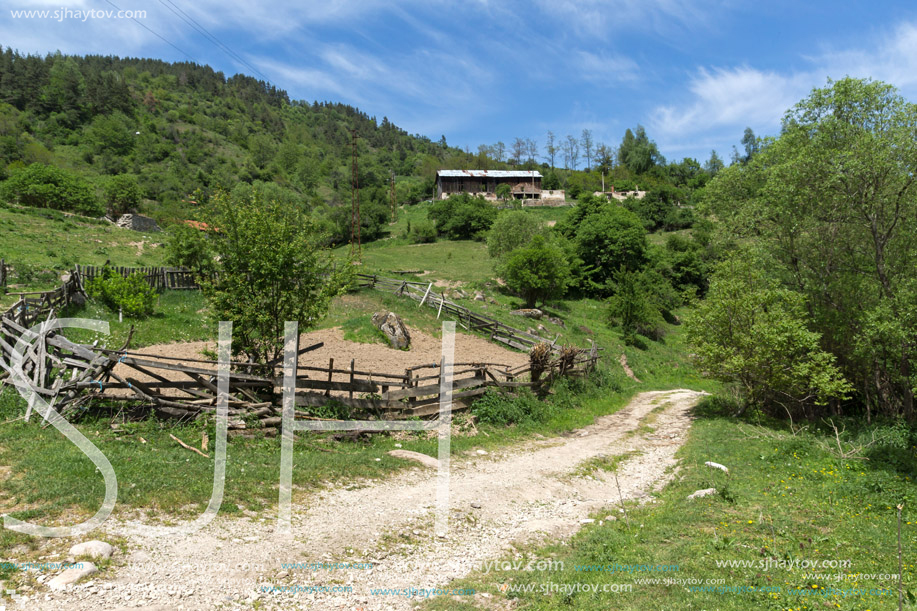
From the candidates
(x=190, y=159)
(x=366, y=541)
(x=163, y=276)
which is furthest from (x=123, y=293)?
(x=190, y=159)

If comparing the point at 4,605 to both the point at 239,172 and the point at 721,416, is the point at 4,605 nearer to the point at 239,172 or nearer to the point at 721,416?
the point at 721,416

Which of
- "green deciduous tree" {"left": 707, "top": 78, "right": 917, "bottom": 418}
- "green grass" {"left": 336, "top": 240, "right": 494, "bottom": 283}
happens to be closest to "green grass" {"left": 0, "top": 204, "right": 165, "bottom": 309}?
"green grass" {"left": 336, "top": 240, "right": 494, "bottom": 283}

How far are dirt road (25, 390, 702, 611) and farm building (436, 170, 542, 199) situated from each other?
9358 cm

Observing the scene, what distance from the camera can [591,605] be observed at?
19.2 ft

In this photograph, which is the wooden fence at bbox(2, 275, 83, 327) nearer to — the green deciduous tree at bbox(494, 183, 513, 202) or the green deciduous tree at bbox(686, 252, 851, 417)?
the green deciduous tree at bbox(686, 252, 851, 417)

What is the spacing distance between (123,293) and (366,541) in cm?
1890

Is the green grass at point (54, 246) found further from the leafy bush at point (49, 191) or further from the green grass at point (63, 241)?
the leafy bush at point (49, 191)

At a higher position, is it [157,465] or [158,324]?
[158,324]

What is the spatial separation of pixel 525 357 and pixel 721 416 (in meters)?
8.86

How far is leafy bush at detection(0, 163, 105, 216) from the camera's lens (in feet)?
153

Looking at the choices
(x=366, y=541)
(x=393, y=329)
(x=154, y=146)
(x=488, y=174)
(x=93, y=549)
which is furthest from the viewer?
(x=154, y=146)

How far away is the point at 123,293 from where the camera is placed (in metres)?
20.7

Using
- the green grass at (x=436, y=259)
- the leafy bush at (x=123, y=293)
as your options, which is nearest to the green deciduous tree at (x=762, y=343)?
the leafy bush at (x=123, y=293)

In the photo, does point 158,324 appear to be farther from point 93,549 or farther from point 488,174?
point 488,174
